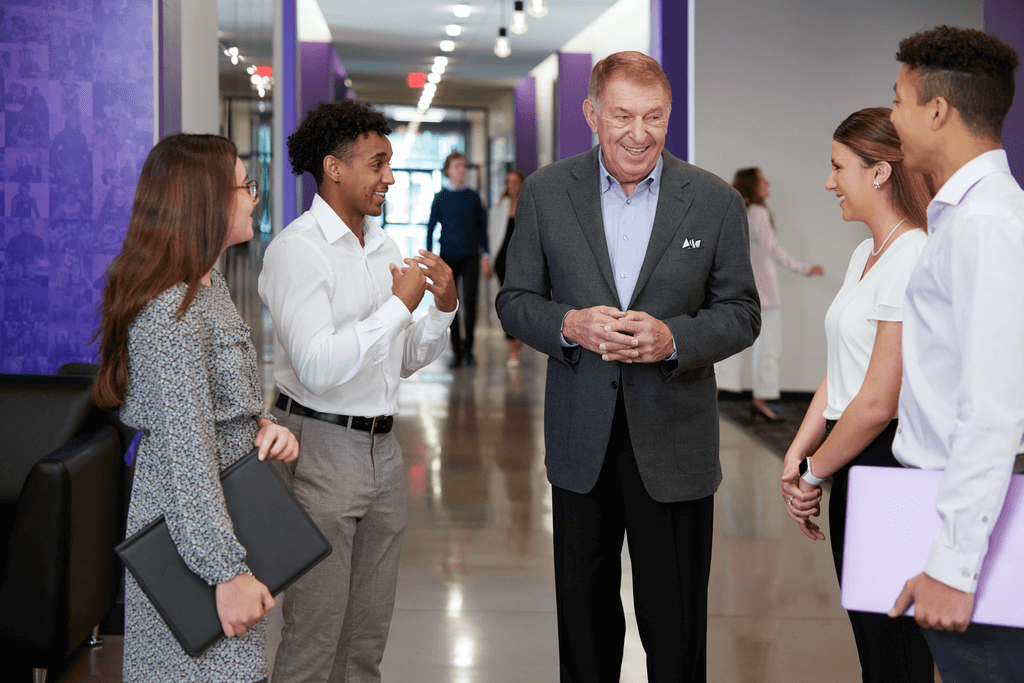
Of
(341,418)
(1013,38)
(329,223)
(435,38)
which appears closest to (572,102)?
(435,38)

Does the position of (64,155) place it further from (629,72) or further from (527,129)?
(527,129)

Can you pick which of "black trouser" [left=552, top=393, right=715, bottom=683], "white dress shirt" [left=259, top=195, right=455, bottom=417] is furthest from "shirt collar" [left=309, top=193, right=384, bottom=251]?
"black trouser" [left=552, top=393, right=715, bottom=683]

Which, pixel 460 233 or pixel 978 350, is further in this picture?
pixel 460 233

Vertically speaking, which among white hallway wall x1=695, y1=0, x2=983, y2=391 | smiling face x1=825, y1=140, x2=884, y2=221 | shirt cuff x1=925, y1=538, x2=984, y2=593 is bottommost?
shirt cuff x1=925, y1=538, x2=984, y2=593

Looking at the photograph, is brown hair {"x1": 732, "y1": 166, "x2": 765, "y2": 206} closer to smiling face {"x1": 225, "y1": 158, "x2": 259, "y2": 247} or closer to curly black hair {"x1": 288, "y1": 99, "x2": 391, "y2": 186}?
curly black hair {"x1": 288, "y1": 99, "x2": 391, "y2": 186}

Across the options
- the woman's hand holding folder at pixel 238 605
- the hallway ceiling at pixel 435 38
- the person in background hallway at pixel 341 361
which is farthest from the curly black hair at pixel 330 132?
the hallway ceiling at pixel 435 38

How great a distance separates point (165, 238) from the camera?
5.19 ft

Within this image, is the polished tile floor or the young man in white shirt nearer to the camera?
the young man in white shirt

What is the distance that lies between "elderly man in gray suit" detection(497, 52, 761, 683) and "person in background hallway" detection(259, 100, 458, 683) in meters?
0.31

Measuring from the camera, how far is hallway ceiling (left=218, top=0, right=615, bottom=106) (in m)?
11.6

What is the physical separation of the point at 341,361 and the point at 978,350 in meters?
1.17

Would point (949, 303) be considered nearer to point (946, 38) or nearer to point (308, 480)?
point (946, 38)

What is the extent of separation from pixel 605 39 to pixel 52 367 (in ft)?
36.5

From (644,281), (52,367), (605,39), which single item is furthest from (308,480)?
(605,39)
